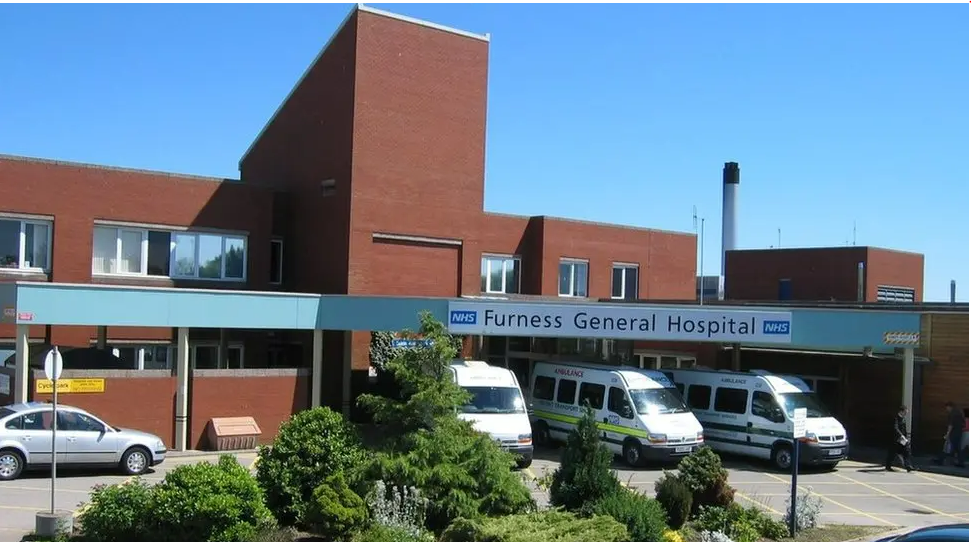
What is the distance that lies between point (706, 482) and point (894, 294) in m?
37.3

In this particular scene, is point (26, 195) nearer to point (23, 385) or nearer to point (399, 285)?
point (23, 385)

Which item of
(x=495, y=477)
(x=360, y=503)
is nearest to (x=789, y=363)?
(x=495, y=477)

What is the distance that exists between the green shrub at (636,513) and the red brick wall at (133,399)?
1213 centimetres

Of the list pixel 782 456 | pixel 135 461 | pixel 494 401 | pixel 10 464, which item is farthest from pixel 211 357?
pixel 782 456

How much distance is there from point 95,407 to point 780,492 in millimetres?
14684

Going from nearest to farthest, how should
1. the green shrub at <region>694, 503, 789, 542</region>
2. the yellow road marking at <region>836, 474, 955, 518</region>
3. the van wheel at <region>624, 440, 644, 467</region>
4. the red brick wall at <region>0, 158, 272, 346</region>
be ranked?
the green shrub at <region>694, 503, 789, 542</region> < the yellow road marking at <region>836, 474, 955, 518</region> < the van wheel at <region>624, 440, 644, 467</region> < the red brick wall at <region>0, 158, 272, 346</region>

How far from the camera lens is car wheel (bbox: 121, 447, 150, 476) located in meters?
18.8

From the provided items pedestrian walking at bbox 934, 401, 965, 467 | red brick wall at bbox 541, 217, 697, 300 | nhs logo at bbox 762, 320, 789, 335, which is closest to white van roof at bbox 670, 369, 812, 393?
nhs logo at bbox 762, 320, 789, 335

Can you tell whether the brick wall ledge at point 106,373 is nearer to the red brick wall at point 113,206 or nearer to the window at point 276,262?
the red brick wall at point 113,206

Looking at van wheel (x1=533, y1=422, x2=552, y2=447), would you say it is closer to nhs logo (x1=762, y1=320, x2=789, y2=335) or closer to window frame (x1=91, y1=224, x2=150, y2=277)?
nhs logo (x1=762, y1=320, x2=789, y2=335)

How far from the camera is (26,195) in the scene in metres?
25.0

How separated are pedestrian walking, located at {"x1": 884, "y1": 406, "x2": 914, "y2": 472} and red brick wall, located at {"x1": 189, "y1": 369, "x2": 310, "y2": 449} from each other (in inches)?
571

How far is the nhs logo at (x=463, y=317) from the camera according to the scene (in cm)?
2345

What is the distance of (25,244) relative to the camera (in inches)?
993
